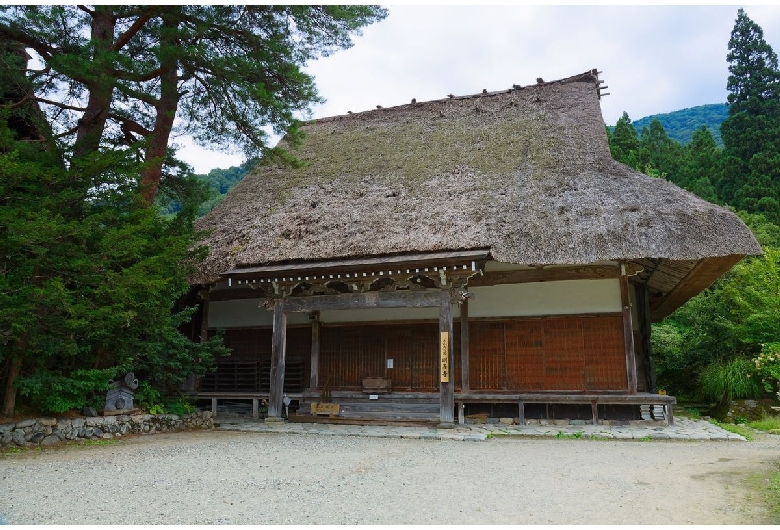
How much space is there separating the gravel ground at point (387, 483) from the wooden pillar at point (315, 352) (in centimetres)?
299

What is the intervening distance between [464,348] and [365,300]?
7.02ft

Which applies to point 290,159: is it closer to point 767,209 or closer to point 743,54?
point 767,209

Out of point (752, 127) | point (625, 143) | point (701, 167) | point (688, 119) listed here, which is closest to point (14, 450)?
point (752, 127)

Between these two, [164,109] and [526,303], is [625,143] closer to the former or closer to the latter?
[526,303]

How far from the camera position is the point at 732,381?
36.5 feet

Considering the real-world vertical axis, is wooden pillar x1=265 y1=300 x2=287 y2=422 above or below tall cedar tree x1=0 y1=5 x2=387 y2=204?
below

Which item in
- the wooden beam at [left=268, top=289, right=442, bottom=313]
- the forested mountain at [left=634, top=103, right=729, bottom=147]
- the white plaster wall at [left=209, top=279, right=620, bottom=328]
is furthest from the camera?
the forested mountain at [left=634, top=103, right=729, bottom=147]

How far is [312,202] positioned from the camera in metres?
11.0

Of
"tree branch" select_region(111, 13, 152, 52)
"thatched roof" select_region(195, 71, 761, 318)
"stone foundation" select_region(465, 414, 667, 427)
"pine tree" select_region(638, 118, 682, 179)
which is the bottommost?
"stone foundation" select_region(465, 414, 667, 427)

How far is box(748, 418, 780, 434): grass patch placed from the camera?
29.3ft

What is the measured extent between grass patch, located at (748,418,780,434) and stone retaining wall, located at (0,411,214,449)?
381 inches

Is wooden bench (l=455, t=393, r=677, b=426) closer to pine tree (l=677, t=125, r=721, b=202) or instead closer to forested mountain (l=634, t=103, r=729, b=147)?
pine tree (l=677, t=125, r=721, b=202)

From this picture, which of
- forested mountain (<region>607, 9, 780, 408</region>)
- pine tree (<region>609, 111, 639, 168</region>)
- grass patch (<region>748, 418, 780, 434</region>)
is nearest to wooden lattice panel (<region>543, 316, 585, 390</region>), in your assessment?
grass patch (<region>748, 418, 780, 434</region>)

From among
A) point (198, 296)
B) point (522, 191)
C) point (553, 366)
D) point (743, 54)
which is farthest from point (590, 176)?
point (743, 54)
